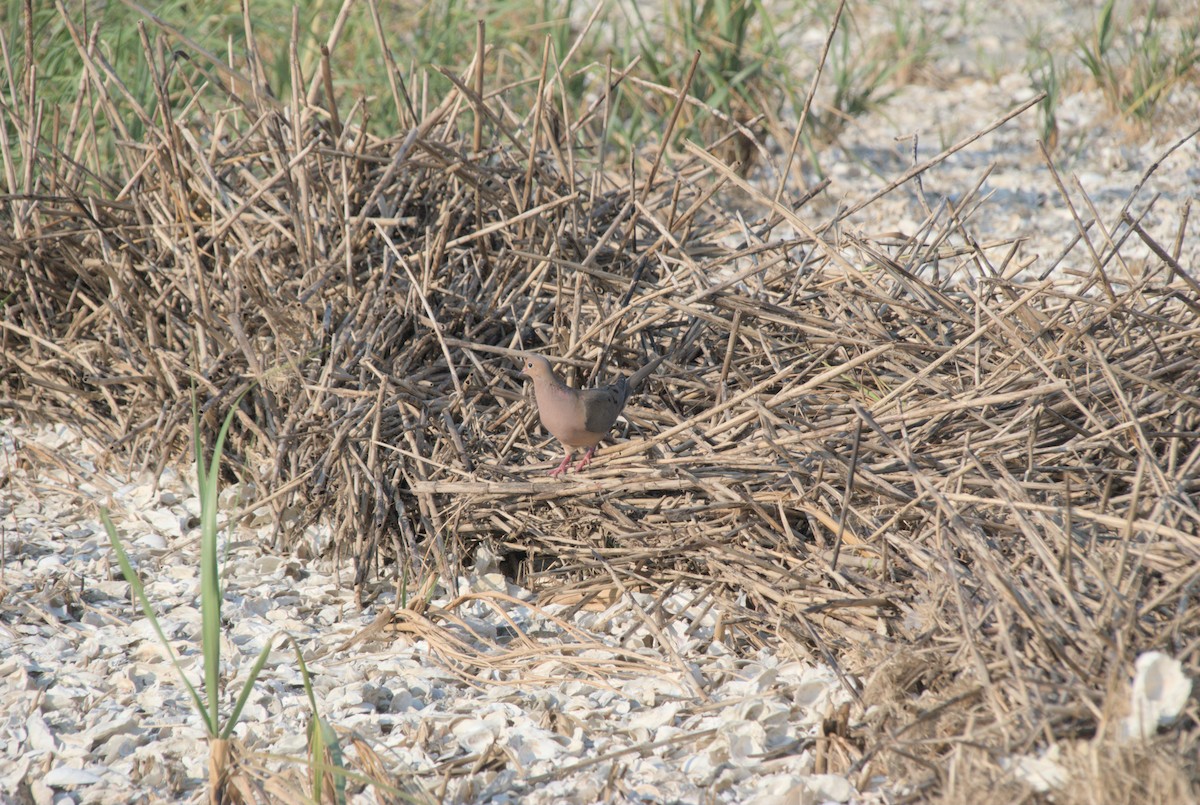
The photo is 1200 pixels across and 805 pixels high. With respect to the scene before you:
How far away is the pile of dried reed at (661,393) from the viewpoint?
183cm

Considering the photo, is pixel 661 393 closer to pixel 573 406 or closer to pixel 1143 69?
pixel 573 406

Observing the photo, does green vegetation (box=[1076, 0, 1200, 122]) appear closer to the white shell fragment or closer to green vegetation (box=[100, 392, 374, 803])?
the white shell fragment

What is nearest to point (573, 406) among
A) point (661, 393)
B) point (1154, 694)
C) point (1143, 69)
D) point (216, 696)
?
point (661, 393)

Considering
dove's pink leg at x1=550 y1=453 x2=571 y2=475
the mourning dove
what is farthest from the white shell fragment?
dove's pink leg at x1=550 y1=453 x2=571 y2=475

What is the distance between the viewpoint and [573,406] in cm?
218

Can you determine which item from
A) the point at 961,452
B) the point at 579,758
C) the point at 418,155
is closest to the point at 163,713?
the point at 579,758

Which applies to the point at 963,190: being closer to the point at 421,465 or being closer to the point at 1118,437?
the point at 1118,437

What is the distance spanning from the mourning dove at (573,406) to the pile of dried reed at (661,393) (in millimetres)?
111

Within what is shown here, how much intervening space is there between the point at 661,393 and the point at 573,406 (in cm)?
47

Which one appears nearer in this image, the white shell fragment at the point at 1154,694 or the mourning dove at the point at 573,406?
the white shell fragment at the point at 1154,694

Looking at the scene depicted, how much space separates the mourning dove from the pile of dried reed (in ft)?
0.36

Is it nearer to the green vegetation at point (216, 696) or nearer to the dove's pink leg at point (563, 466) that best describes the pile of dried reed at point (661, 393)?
the dove's pink leg at point (563, 466)

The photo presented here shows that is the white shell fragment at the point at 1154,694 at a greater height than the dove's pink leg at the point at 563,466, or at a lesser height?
greater

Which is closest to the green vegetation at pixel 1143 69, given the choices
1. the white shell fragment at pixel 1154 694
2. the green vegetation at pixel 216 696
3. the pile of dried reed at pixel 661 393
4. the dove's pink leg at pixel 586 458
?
the pile of dried reed at pixel 661 393
